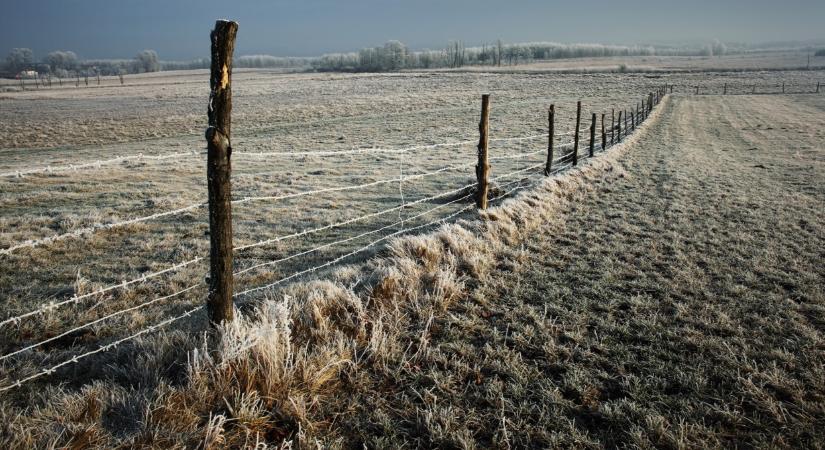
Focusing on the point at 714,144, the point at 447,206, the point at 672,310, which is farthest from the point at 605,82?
the point at 672,310

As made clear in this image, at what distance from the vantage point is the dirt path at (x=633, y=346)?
9.77 feet

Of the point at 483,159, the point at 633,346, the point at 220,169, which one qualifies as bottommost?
the point at 633,346

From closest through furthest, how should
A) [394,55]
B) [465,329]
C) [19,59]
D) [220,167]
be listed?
[220,167]
[465,329]
[394,55]
[19,59]

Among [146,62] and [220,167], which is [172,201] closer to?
[220,167]

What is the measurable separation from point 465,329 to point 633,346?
1.40 m

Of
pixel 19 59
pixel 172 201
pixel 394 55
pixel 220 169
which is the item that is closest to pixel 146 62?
pixel 19 59

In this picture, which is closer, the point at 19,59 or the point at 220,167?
the point at 220,167

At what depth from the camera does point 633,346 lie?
3984mm

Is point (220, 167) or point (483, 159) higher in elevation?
point (220, 167)

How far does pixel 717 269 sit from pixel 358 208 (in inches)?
259

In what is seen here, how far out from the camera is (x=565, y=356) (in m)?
3.83

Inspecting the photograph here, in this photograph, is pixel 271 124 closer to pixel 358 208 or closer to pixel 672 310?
pixel 358 208

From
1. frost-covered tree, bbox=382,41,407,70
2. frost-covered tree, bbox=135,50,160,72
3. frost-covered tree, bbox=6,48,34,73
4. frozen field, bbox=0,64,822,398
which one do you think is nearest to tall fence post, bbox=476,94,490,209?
frozen field, bbox=0,64,822,398

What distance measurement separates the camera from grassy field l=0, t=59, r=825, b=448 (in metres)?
2.90
